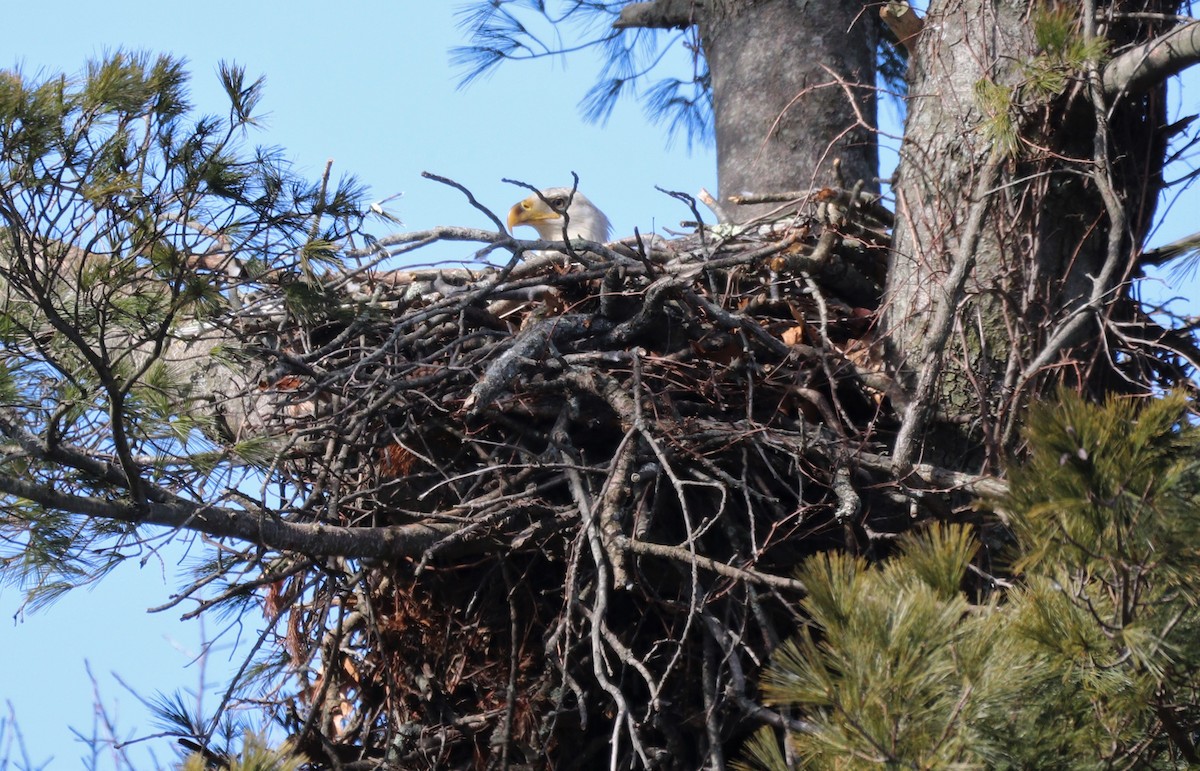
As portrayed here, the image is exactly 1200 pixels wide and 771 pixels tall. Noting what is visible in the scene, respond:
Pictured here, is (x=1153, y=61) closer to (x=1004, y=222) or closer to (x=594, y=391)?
(x=1004, y=222)

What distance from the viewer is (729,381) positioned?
372 centimetres

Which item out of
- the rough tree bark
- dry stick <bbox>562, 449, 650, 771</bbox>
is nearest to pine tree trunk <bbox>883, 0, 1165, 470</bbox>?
dry stick <bbox>562, 449, 650, 771</bbox>

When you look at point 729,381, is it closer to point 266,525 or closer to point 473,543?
point 473,543

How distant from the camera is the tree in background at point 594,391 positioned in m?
2.95

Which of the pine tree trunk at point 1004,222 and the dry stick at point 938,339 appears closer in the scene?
the dry stick at point 938,339

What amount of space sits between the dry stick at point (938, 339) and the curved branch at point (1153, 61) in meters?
0.39

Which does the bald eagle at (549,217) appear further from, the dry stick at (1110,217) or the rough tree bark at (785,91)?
the dry stick at (1110,217)

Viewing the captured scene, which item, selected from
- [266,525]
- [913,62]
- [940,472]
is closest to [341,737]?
[266,525]

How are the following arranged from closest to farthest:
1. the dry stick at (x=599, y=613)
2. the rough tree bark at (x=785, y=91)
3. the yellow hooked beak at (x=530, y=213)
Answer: the dry stick at (x=599, y=613) < the rough tree bark at (x=785, y=91) < the yellow hooked beak at (x=530, y=213)

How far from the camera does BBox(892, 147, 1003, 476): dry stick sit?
3.26m

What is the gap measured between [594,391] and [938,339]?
2.78ft

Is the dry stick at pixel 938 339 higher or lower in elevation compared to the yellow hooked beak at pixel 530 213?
lower

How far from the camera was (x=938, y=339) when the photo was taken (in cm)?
333

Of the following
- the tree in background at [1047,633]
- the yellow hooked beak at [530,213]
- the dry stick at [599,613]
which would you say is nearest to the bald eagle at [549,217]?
the yellow hooked beak at [530,213]
